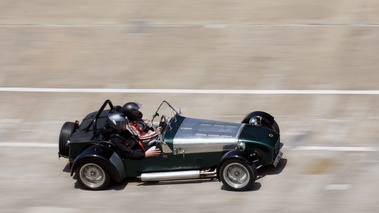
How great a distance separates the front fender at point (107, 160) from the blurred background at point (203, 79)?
318mm

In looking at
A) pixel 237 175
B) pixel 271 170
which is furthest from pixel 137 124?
pixel 271 170

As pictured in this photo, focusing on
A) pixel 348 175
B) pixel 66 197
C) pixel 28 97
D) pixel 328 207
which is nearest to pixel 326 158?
pixel 348 175

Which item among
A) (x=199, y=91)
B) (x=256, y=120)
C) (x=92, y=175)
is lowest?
(x=92, y=175)

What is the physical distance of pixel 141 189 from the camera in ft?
39.1

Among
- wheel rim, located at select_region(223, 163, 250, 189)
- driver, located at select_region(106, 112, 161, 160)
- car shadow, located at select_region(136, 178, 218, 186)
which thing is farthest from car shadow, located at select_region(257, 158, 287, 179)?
driver, located at select_region(106, 112, 161, 160)

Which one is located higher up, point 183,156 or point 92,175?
point 183,156

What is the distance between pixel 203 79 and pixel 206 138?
16.1 feet

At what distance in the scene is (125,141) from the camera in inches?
471

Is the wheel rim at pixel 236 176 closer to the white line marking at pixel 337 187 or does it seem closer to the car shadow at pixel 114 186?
the white line marking at pixel 337 187

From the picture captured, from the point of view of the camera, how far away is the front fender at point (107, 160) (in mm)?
11672

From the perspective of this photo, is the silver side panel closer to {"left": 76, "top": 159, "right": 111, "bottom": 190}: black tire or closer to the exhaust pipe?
the exhaust pipe

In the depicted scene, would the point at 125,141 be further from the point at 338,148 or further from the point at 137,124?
the point at 338,148

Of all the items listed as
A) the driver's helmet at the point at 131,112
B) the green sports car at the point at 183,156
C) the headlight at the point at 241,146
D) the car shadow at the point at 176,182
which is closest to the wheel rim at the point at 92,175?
the green sports car at the point at 183,156

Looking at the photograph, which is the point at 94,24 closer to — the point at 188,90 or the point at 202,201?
the point at 188,90
